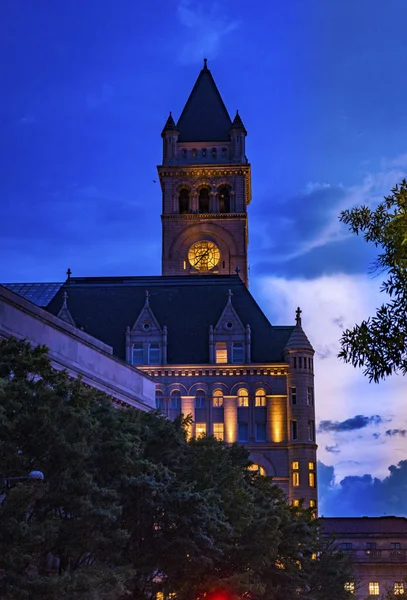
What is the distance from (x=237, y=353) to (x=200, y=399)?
577cm

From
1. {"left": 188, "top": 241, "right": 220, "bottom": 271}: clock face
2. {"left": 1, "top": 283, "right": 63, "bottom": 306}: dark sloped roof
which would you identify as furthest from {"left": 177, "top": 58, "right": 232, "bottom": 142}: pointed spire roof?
{"left": 1, "top": 283, "right": 63, "bottom": 306}: dark sloped roof

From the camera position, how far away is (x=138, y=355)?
10550 cm

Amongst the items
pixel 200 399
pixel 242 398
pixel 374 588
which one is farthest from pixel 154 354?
pixel 374 588

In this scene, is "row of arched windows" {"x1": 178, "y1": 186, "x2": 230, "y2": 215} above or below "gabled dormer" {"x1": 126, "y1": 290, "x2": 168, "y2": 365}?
above

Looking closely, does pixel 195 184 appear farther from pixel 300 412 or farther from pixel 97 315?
pixel 300 412

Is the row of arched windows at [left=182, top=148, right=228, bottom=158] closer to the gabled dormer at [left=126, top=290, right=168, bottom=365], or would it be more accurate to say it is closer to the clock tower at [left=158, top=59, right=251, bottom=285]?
the clock tower at [left=158, top=59, right=251, bottom=285]

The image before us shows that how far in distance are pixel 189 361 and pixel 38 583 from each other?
69209mm

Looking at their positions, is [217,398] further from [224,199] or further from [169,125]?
[169,125]

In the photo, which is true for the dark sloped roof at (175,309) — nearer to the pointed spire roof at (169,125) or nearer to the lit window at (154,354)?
the lit window at (154,354)

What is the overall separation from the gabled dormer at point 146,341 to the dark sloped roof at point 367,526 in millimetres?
45986

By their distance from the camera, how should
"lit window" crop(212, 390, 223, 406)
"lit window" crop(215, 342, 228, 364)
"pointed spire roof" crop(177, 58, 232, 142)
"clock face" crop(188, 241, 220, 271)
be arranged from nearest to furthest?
"lit window" crop(212, 390, 223, 406) < "lit window" crop(215, 342, 228, 364) < "clock face" crop(188, 241, 220, 271) < "pointed spire roof" crop(177, 58, 232, 142)

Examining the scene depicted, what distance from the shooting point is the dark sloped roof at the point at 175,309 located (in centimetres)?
10638

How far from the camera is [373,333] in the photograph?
1005 inches

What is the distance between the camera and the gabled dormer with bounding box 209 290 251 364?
105 metres
